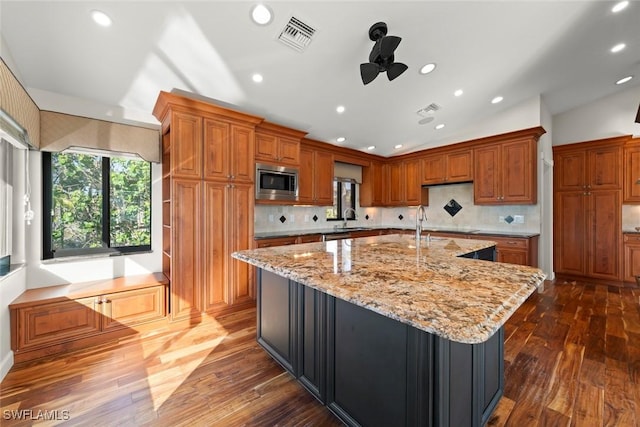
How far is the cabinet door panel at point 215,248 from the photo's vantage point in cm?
286

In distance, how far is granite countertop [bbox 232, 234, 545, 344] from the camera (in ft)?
2.69

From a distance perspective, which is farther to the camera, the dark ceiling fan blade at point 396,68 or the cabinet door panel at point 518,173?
the cabinet door panel at point 518,173

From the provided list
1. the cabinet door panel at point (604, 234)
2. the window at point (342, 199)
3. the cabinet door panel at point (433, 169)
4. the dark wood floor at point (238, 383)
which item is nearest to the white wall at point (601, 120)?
the cabinet door panel at point (604, 234)

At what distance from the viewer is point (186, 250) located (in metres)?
2.72

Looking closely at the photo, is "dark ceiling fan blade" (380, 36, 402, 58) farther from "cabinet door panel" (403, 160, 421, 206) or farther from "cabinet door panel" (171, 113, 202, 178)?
"cabinet door panel" (403, 160, 421, 206)

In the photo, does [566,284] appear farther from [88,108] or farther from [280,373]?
[88,108]

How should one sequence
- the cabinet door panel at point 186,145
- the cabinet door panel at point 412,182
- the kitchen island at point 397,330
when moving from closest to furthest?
the kitchen island at point 397,330 → the cabinet door panel at point 186,145 → the cabinet door panel at point 412,182

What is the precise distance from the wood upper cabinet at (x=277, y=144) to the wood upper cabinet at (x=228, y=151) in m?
0.25

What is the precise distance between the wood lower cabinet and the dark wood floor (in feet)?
6.86

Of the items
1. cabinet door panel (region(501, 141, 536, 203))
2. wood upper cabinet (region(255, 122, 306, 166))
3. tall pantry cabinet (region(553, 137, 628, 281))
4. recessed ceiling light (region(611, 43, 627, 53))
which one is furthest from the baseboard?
tall pantry cabinet (region(553, 137, 628, 281))

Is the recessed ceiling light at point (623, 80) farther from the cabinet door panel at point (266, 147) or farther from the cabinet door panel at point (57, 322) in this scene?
the cabinet door panel at point (57, 322)

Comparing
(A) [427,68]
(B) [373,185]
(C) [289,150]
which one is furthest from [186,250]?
(B) [373,185]

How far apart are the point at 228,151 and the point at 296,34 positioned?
1.44 meters

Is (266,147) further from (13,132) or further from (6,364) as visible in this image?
(6,364)
